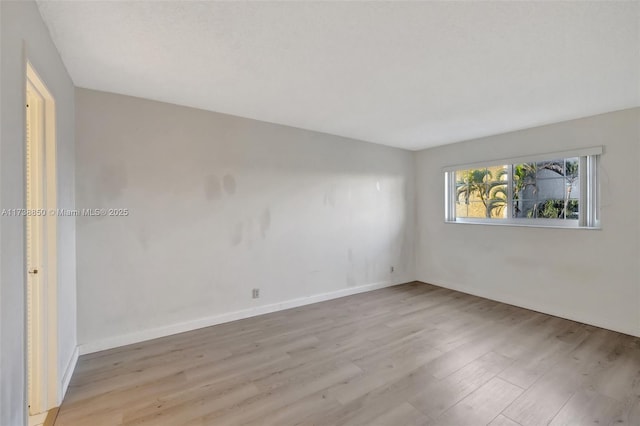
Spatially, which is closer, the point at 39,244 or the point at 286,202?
the point at 39,244

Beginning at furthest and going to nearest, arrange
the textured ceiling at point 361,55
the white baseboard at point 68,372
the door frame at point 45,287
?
the white baseboard at point 68,372 → the door frame at point 45,287 → the textured ceiling at point 361,55

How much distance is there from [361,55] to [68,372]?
3221 millimetres

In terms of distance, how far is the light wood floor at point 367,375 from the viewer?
182 cm

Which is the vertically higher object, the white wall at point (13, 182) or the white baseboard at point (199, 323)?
the white wall at point (13, 182)

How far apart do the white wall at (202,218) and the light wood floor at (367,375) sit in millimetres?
361

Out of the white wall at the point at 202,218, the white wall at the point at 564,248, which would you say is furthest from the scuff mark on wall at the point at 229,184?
the white wall at the point at 564,248

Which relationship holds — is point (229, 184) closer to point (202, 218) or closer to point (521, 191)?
point (202, 218)

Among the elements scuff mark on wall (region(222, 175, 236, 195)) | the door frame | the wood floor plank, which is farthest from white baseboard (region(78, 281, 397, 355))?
the wood floor plank

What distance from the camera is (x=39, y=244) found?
1771 mm

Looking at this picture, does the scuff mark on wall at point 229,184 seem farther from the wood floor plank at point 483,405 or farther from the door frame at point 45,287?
the wood floor plank at point 483,405

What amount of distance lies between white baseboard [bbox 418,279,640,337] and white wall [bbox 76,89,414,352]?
1638 mm

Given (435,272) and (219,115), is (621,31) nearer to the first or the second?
(219,115)

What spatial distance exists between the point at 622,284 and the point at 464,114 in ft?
8.22

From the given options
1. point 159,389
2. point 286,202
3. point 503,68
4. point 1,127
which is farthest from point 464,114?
point 159,389
